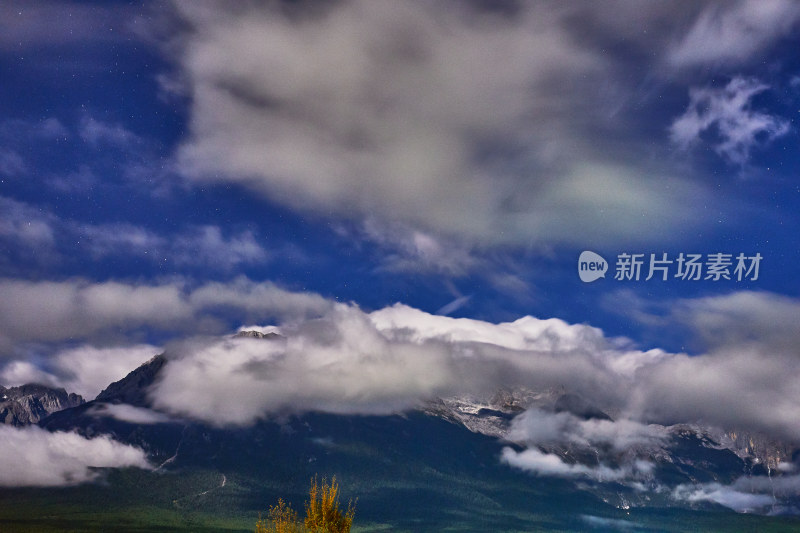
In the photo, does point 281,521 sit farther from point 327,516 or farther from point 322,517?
point 327,516

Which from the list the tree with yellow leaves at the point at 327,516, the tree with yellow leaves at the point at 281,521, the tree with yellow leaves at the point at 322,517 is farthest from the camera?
the tree with yellow leaves at the point at 327,516

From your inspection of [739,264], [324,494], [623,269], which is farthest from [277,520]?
[739,264]

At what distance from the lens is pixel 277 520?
997 inches

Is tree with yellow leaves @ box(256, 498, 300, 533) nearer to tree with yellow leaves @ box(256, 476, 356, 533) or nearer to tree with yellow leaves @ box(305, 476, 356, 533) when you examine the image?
tree with yellow leaves @ box(256, 476, 356, 533)

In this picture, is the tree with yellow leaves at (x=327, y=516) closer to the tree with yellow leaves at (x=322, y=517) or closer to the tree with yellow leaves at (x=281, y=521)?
the tree with yellow leaves at (x=322, y=517)

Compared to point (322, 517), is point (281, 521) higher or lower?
lower

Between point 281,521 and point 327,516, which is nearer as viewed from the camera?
point 281,521

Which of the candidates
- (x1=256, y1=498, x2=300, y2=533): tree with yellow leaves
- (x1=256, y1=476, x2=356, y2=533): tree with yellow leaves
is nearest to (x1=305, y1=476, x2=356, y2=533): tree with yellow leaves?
(x1=256, y1=476, x2=356, y2=533): tree with yellow leaves

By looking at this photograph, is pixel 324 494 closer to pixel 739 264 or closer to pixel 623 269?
pixel 623 269

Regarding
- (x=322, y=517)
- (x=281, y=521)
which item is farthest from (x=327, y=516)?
(x=281, y=521)

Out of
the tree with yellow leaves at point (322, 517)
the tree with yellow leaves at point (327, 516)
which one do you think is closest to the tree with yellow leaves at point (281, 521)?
the tree with yellow leaves at point (322, 517)

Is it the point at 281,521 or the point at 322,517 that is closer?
the point at 281,521

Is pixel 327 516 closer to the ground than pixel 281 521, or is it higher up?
higher up

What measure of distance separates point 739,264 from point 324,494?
49507mm
